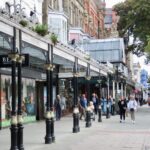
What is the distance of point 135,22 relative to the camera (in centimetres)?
5494

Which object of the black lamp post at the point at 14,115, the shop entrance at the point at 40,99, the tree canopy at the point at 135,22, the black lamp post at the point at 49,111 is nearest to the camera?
the black lamp post at the point at 14,115

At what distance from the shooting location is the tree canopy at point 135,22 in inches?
2092

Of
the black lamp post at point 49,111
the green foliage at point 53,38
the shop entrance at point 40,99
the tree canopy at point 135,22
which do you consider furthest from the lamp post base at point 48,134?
the tree canopy at point 135,22

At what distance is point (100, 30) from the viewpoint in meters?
83.9

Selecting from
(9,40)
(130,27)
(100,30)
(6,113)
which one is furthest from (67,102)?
(100,30)

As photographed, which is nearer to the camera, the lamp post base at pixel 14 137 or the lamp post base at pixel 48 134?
the lamp post base at pixel 14 137

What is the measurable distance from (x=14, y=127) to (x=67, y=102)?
84.4ft

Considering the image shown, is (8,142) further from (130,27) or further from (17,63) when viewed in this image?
(130,27)

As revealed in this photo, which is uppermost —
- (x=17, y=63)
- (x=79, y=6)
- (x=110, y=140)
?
(x=79, y=6)

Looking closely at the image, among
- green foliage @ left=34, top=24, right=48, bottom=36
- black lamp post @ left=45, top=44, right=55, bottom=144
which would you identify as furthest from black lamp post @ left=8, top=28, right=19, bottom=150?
black lamp post @ left=45, top=44, right=55, bottom=144

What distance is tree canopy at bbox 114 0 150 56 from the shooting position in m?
53.1

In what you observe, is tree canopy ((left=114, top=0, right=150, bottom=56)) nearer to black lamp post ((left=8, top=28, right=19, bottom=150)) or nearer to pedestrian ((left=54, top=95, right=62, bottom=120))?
pedestrian ((left=54, top=95, right=62, bottom=120))

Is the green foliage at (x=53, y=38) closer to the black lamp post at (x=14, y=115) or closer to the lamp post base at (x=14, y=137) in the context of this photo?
the black lamp post at (x=14, y=115)

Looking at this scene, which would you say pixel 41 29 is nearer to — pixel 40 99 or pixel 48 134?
pixel 48 134
